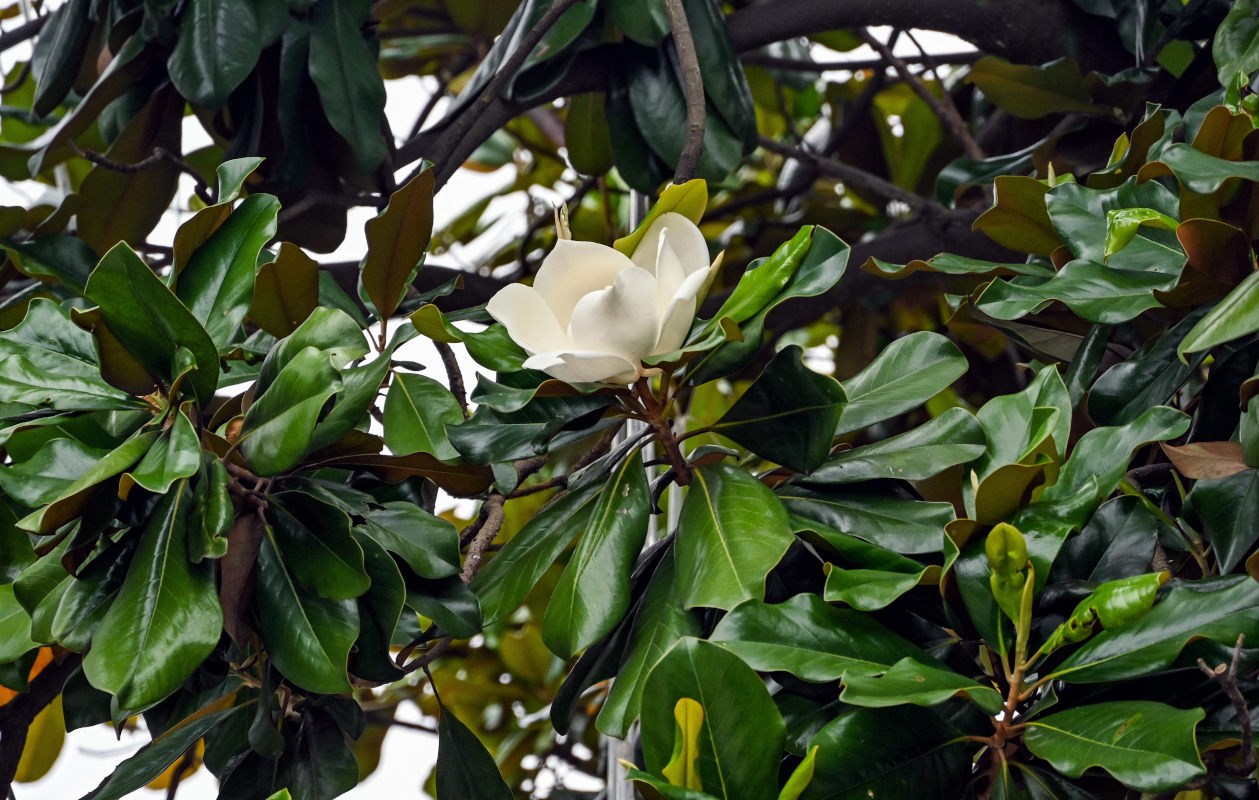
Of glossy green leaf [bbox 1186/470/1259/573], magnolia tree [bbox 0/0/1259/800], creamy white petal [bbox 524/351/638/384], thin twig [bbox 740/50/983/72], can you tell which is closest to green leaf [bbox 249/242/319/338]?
magnolia tree [bbox 0/0/1259/800]

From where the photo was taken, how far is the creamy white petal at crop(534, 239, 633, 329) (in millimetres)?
655

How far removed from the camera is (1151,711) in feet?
1.62

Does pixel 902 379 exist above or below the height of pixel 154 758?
above

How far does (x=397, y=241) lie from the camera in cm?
76

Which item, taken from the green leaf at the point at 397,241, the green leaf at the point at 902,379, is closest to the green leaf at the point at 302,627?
the green leaf at the point at 397,241

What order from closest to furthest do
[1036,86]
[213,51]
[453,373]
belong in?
[453,373]
[213,51]
[1036,86]

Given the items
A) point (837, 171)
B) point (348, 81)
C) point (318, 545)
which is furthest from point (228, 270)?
point (837, 171)

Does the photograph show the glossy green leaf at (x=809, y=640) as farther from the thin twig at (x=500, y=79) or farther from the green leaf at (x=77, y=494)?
the thin twig at (x=500, y=79)

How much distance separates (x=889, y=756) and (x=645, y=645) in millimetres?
145

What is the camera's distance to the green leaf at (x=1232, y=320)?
51 cm

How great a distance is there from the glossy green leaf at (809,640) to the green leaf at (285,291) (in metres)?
0.40

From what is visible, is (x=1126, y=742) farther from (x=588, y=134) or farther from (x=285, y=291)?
(x=588, y=134)

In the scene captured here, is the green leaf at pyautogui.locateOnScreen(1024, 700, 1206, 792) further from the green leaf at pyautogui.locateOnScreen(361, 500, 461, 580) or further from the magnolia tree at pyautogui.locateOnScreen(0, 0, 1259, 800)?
the green leaf at pyautogui.locateOnScreen(361, 500, 461, 580)

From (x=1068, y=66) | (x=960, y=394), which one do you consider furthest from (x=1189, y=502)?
(x=960, y=394)
